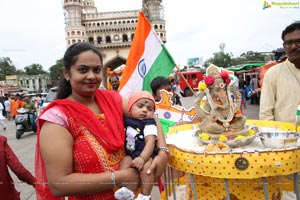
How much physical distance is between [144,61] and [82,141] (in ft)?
8.02

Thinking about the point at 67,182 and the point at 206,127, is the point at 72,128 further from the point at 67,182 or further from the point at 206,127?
the point at 206,127

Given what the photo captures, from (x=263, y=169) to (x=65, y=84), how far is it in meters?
1.30

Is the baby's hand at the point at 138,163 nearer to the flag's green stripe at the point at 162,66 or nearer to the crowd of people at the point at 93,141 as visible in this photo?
the crowd of people at the point at 93,141

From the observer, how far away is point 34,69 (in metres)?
72.5

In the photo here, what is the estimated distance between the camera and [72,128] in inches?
51.6

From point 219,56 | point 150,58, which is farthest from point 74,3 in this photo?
point 150,58

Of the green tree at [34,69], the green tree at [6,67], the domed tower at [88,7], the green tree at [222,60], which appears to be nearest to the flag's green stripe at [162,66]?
the green tree at [222,60]

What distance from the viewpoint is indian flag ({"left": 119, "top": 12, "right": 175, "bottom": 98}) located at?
3.54 metres

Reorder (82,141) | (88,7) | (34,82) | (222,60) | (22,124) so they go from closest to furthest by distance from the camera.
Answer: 1. (82,141)
2. (22,124)
3. (222,60)
4. (34,82)
5. (88,7)

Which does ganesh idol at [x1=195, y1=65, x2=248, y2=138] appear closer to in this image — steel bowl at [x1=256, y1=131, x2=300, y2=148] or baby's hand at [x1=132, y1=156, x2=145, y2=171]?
steel bowl at [x1=256, y1=131, x2=300, y2=148]

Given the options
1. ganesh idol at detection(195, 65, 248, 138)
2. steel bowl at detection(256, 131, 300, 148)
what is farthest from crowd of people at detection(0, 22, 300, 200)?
steel bowl at detection(256, 131, 300, 148)

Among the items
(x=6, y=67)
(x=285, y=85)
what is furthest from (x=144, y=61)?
(x=6, y=67)

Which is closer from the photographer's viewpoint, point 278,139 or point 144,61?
point 278,139

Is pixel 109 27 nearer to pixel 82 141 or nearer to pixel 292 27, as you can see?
pixel 292 27
